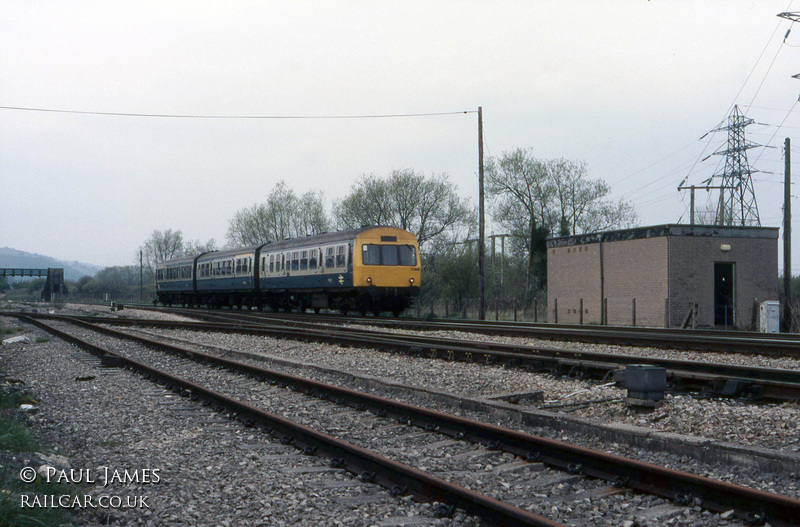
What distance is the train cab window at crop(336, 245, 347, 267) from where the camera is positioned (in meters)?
25.3

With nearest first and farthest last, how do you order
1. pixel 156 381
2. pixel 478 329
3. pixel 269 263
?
pixel 156 381, pixel 478 329, pixel 269 263

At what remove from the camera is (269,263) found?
31859mm

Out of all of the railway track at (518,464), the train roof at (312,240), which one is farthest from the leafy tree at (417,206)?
the railway track at (518,464)

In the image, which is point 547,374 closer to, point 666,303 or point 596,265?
point 666,303

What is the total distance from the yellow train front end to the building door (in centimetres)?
1008

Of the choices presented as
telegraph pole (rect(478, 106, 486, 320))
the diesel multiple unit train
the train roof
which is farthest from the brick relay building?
the train roof

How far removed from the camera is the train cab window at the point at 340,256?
25.3 metres

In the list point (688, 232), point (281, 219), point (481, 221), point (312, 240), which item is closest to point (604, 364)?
point (688, 232)

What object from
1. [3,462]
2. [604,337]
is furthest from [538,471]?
[604,337]

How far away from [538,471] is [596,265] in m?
21.7

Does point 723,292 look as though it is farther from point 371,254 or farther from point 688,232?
point 371,254

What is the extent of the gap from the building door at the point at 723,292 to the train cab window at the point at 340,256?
12.4 metres

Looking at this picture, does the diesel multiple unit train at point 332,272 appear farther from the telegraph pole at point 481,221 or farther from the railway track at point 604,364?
the railway track at point 604,364

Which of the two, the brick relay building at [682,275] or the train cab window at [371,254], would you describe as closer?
the brick relay building at [682,275]
